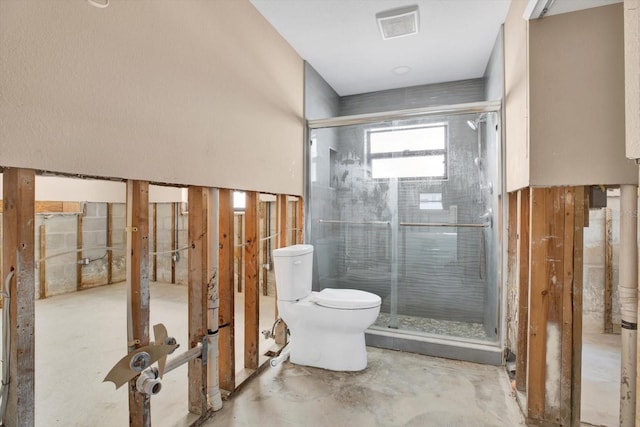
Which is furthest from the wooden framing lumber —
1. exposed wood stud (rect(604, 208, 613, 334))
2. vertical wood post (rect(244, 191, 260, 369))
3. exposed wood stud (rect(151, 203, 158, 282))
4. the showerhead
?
exposed wood stud (rect(604, 208, 613, 334))

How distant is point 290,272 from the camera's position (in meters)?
2.18

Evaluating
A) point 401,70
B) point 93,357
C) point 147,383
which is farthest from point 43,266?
point 401,70

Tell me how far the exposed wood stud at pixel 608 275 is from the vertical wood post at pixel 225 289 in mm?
3170

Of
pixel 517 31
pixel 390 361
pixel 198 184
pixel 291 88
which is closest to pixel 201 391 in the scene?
pixel 198 184

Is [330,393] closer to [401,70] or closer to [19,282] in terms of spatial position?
[19,282]

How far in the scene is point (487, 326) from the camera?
8.37 feet

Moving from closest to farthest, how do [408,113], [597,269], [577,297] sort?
[577,297] < [408,113] < [597,269]

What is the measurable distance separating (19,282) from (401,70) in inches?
116

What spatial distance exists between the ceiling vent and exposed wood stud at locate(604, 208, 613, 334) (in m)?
2.39

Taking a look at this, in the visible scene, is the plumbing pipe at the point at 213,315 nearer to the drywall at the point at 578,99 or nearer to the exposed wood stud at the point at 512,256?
the drywall at the point at 578,99

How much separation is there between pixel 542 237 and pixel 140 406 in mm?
2005

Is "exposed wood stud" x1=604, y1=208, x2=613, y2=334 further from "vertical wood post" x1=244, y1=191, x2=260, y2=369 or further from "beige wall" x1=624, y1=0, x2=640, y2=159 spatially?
"vertical wood post" x1=244, y1=191, x2=260, y2=369

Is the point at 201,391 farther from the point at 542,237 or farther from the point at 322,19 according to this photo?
the point at 322,19

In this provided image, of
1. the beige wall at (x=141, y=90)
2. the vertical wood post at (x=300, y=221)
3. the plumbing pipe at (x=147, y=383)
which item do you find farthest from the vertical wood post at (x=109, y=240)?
the plumbing pipe at (x=147, y=383)
